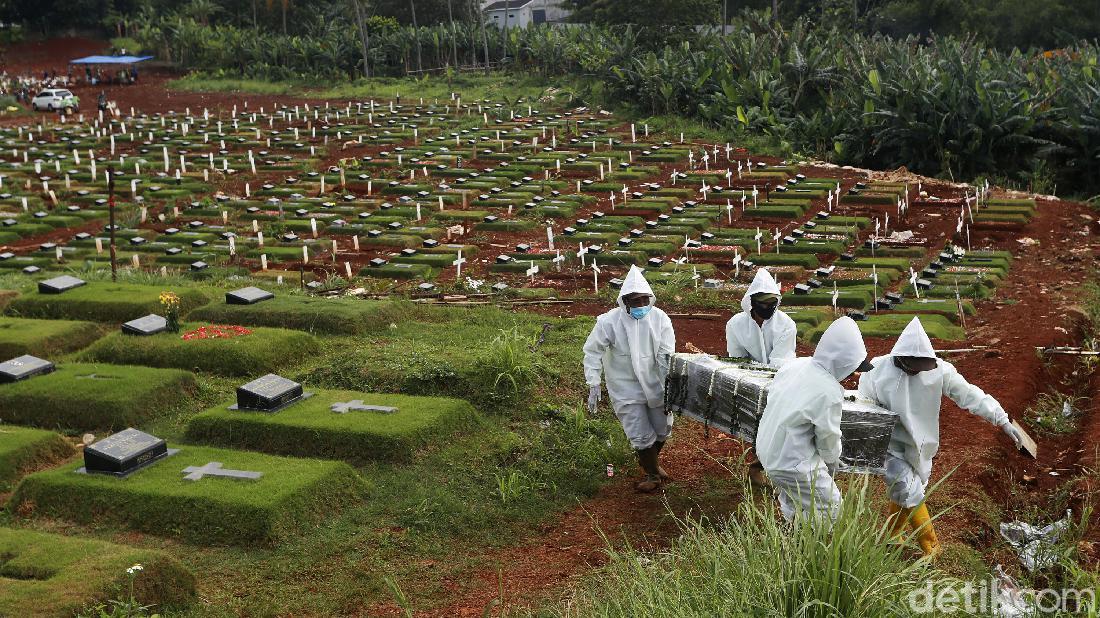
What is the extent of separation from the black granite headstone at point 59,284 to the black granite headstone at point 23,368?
2628 millimetres

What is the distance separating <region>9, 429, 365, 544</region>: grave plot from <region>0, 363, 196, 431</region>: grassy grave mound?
1.29m

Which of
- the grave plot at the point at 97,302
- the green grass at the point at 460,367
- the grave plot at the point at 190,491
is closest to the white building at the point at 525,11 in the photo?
the grave plot at the point at 97,302

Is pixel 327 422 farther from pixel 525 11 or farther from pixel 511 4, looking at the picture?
pixel 525 11

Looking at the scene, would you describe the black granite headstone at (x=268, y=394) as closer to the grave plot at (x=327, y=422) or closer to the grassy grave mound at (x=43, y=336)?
the grave plot at (x=327, y=422)

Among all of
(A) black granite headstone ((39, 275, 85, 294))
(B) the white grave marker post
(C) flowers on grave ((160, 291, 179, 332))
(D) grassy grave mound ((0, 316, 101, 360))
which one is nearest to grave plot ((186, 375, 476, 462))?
(C) flowers on grave ((160, 291, 179, 332))

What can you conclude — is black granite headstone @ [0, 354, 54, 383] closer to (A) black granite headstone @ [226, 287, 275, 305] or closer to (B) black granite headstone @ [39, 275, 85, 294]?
(A) black granite headstone @ [226, 287, 275, 305]

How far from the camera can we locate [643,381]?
8289 mm

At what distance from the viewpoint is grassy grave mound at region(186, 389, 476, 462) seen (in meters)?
8.85

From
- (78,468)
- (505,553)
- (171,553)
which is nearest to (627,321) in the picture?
(505,553)

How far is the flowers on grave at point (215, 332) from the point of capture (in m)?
11.5

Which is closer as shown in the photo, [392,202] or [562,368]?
[562,368]

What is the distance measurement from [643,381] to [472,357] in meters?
2.65

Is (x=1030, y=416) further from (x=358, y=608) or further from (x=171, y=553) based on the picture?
(x=171, y=553)

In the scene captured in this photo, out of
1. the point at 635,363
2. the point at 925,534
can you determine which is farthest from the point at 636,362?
the point at 925,534
